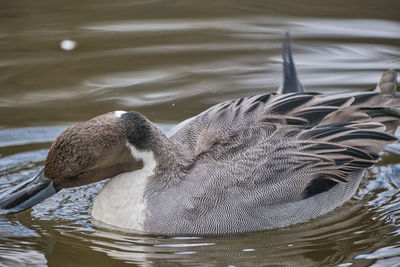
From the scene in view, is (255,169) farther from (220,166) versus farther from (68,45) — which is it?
(68,45)

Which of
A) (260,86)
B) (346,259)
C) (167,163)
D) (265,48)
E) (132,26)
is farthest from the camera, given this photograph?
(132,26)

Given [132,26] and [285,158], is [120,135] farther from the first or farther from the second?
[132,26]

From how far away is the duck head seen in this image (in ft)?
16.9

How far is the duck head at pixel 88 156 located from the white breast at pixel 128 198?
4 centimetres

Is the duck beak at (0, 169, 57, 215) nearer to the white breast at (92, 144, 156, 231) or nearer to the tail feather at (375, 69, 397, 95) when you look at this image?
the white breast at (92, 144, 156, 231)

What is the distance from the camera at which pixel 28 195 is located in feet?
17.6

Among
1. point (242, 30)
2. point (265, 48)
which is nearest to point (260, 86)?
point (265, 48)

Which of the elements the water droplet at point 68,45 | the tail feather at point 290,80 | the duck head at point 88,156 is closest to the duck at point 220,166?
the duck head at point 88,156

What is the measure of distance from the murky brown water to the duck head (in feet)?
1.04

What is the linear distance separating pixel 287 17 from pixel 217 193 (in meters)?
4.80

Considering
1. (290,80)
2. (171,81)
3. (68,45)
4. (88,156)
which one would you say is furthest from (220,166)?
(68,45)

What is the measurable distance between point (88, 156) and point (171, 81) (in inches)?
116

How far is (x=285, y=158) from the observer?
5.53m

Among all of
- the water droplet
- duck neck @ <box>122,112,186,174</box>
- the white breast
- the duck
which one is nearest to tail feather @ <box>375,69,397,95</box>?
the duck
